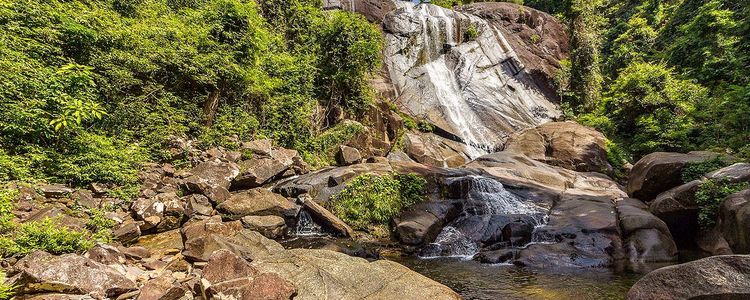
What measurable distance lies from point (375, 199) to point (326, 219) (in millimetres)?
2224

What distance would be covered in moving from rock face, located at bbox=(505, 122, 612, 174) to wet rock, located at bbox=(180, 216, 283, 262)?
18904 mm

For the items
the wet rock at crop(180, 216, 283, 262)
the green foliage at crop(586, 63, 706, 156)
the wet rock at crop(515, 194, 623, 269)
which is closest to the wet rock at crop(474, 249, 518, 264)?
the wet rock at crop(515, 194, 623, 269)

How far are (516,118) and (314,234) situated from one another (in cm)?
2074

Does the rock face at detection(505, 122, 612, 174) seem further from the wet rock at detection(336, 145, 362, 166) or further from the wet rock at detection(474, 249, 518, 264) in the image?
the wet rock at detection(474, 249, 518, 264)

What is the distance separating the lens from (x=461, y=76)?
2820 cm

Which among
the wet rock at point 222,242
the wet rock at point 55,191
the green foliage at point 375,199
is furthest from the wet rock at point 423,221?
the wet rock at point 55,191

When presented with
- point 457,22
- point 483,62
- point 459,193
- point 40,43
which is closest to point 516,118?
point 483,62

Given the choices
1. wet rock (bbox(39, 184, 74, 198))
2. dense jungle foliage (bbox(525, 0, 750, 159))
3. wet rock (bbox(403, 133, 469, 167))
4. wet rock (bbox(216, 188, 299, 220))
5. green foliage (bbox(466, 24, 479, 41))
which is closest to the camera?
wet rock (bbox(39, 184, 74, 198))

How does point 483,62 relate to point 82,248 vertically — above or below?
above

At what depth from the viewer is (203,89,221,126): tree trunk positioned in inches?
555

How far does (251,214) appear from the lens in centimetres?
1115

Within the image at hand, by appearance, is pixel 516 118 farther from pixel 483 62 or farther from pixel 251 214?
pixel 251 214

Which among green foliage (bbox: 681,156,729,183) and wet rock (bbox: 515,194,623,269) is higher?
green foliage (bbox: 681,156,729,183)

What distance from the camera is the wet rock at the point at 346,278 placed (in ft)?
18.5
